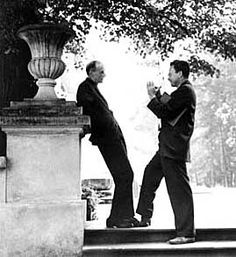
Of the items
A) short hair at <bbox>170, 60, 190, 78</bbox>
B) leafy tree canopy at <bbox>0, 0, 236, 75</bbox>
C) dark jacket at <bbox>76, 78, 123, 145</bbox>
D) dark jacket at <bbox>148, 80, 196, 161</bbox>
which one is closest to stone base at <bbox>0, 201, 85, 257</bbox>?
dark jacket at <bbox>76, 78, 123, 145</bbox>

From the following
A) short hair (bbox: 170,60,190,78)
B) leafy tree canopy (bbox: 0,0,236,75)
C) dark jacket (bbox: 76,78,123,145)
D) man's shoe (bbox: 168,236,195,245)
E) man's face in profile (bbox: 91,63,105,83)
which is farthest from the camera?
leafy tree canopy (bbox: 0,0,236,75)

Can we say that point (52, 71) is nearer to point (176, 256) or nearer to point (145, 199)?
point (145, 199)

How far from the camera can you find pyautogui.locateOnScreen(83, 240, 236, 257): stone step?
248 inches

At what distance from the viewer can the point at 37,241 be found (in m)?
6.54

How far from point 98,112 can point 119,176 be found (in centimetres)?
86

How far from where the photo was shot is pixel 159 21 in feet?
35.9

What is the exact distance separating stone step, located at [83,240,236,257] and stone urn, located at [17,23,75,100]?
1.95m

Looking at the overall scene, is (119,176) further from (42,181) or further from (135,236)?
(42,181)

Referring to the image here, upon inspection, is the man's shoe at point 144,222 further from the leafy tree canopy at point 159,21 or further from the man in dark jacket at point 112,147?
the leafy tree canopy at point 159,21

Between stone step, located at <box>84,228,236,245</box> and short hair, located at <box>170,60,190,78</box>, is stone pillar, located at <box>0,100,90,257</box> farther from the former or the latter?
short hair, located at <box>170,60,190,78</box>

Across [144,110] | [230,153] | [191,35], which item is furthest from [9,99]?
[144,110]

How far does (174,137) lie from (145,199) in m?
1.06

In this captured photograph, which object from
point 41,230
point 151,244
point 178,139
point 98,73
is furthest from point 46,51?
point 151,244

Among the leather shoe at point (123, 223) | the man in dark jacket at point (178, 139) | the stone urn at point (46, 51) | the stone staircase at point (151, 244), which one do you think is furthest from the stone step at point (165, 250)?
the stone urn at point (46, 51)
